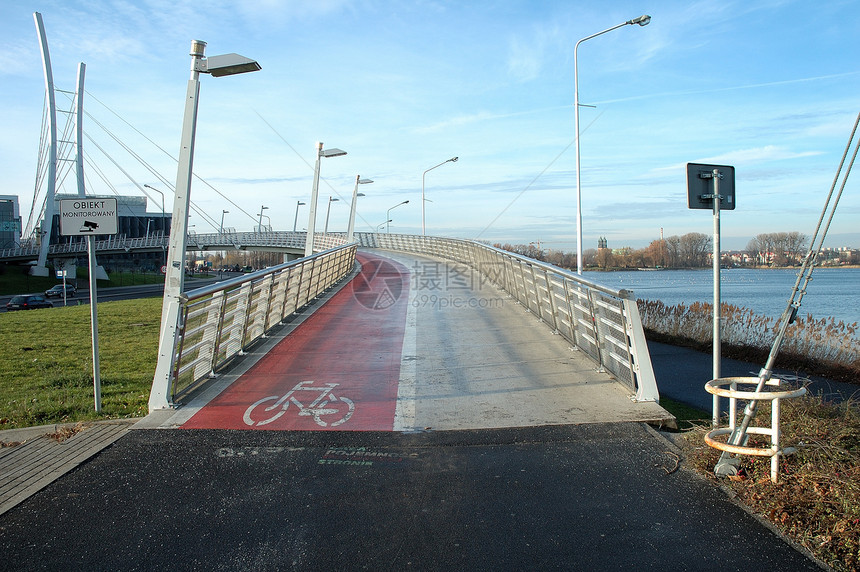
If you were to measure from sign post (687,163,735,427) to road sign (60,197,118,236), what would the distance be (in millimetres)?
6881

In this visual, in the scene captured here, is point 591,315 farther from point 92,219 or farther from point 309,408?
point 92,219

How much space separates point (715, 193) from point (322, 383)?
5.28m

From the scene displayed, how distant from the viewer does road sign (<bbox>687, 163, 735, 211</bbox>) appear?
21.4 feet

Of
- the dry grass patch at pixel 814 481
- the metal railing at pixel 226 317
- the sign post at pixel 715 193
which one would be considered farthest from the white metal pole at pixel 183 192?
the dry grass patch at pixel 814 481

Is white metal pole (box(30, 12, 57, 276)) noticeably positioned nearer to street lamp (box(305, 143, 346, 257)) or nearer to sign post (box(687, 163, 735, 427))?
street lamp (box(305, 143, 346, 257))

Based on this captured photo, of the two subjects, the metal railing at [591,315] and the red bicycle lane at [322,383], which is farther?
the metal railing at [591,315]

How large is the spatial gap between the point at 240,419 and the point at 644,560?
449cm

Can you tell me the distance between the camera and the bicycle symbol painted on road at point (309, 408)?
264 inches

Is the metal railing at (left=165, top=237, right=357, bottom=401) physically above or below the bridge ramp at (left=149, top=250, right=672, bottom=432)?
above

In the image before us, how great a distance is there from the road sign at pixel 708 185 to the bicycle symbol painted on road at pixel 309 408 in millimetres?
4433

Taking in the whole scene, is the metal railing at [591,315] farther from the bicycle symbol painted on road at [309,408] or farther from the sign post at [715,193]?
the bicycle symbol painted on road at [309,408]

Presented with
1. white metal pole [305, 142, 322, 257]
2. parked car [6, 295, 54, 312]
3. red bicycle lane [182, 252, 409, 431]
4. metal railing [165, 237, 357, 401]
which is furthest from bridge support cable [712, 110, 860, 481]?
parked car [6, 295, 54, 312]

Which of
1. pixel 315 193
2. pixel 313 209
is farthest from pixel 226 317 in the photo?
pixel 315 193

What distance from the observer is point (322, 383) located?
326 inches
